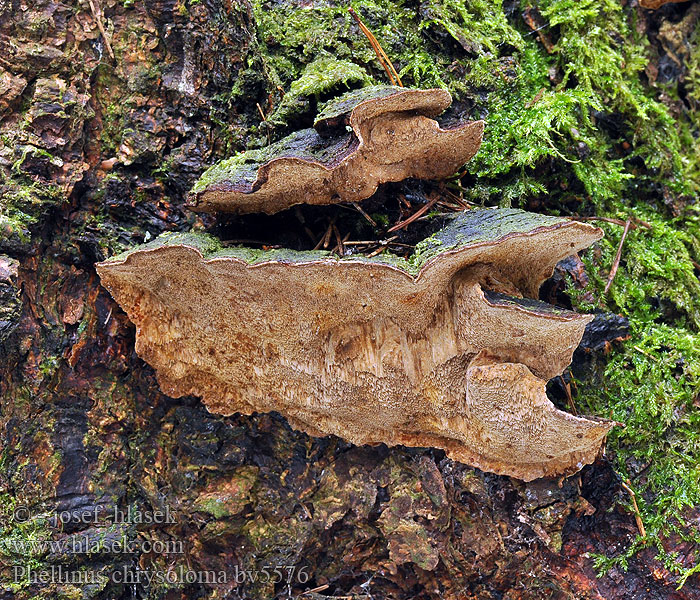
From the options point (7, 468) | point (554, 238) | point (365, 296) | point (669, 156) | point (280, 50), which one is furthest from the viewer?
point (669, 156)

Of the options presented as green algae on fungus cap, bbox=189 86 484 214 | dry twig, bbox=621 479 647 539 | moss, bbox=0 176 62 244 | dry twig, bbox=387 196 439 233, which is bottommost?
dry twig, bbox=621 479 647 539

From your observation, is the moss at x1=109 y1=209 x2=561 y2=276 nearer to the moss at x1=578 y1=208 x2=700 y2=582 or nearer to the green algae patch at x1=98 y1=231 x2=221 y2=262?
the green algae patch at x1=98 y1=231 x2=221 y2=262

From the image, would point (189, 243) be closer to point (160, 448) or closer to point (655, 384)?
point (160, 448)

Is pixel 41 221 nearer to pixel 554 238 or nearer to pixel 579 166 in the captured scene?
pixel 554 238

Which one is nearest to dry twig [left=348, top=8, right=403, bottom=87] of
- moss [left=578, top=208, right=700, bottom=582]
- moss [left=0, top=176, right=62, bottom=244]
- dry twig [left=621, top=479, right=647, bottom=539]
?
moss [left=578, top=208, right=700, bottom=582]

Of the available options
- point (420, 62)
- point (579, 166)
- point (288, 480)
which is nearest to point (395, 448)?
point (288, 480)

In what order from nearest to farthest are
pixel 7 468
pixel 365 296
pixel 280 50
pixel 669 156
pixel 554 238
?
pixel 554 238
pixel 365 296
pixel 7 468
pixel 280 50
pixel 669 156

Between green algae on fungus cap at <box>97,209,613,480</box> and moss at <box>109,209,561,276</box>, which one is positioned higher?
moss at <box>109,209,561,276</box>
